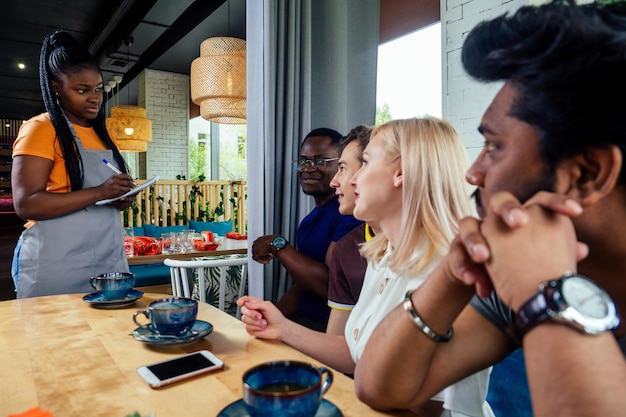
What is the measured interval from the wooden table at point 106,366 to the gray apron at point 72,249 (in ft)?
1.09

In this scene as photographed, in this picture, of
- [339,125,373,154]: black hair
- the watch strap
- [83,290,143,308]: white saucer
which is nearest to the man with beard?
the watch strap

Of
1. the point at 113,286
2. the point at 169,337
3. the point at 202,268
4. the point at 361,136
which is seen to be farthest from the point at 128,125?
the point at 169,337

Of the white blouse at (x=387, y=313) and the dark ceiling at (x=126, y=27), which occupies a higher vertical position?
the dark ceiling at (x=126, y=27)

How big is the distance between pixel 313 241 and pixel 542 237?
154 centimetres

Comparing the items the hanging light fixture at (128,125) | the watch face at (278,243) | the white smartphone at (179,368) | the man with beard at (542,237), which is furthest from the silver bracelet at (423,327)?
the hanging light fixture at (128,125)

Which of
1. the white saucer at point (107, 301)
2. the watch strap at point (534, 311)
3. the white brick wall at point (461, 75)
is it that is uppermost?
the white brick wall at point (461, 75)

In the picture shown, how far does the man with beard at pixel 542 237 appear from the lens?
51 centimetres

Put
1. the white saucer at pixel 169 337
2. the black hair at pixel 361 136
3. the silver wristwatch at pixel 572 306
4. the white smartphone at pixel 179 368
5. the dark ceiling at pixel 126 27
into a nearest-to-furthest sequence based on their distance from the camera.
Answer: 1. the silver wristwatch at pixel 572 306
2. the white smartphone at pixel 179 368
3. the white saucer at pixel 169 337
4. the black hair at pixel 361 136
5. the dark ceiling at pixel 126 27

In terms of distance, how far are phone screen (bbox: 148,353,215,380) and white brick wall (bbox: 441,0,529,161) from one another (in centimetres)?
210

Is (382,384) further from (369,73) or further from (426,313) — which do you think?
(369,73)

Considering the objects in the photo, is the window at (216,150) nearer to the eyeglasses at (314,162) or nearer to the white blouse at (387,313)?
the eyeglasses at (314,162)

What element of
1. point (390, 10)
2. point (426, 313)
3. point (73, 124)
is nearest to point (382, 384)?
point (426, 313)

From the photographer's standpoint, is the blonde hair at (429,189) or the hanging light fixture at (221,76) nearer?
the blonde hair at (429,189)

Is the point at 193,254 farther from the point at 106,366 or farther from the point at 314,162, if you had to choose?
the point at 106,366
